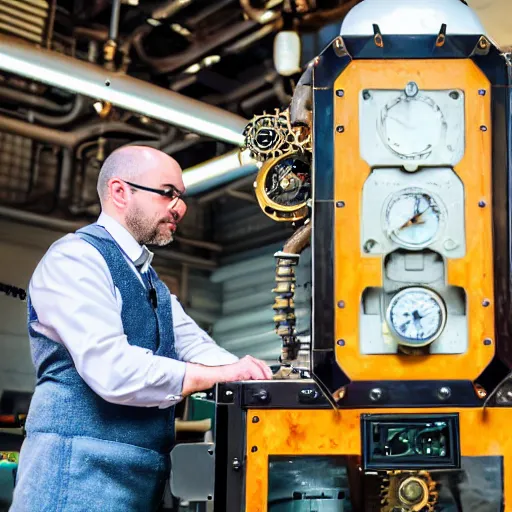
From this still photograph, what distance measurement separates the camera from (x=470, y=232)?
170cm

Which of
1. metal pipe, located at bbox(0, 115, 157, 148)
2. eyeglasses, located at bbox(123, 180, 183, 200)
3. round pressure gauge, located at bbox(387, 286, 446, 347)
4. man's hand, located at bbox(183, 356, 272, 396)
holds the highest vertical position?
metal pipe, located at bbox(0, 115, 157, 148)

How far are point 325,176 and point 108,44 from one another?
2.15m

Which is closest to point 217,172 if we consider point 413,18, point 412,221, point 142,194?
point 142,194

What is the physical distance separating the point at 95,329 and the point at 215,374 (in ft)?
0.86

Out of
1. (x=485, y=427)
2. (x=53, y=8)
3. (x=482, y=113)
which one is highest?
(x=53, y=8)

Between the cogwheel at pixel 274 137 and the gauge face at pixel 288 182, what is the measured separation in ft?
0.10

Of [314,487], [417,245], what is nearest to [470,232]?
[417,245]

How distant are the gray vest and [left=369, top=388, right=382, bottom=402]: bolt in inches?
18.2

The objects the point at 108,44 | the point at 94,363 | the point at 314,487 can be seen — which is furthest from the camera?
the point at 108,44

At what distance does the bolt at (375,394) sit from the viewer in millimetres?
1641

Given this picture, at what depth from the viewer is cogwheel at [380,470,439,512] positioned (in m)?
1.65

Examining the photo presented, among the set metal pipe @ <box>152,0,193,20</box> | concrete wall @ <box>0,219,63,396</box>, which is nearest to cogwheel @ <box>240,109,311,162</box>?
metal pipe @ <box>152,0,193,20</box>

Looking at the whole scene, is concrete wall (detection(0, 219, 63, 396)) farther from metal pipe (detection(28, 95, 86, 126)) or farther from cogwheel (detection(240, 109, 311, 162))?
cogwheel (detection(240, 109, 311, 162))

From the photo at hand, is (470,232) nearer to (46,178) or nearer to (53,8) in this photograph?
(53,8)
